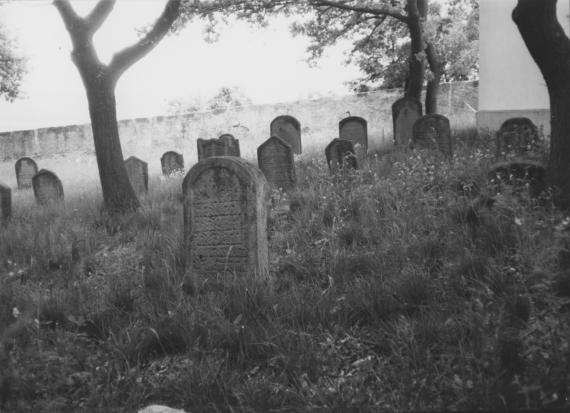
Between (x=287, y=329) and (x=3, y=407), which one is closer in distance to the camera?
(x=3, y=407)

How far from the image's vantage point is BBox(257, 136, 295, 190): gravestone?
8.25 m

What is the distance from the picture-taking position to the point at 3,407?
2631 mm

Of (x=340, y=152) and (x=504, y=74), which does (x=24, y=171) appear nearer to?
(x=340, y=152)

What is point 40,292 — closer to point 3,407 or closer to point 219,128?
point 3,407

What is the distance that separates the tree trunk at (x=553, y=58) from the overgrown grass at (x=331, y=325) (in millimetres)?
613

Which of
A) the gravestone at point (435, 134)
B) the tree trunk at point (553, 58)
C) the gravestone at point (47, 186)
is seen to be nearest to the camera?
the tree trunk at point (553, 58)

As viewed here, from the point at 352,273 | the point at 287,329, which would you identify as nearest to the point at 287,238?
the point at 352,273

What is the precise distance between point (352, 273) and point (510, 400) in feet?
6.34

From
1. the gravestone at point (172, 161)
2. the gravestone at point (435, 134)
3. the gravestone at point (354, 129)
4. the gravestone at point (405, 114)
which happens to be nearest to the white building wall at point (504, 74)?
the gravestone at point (405, 114)

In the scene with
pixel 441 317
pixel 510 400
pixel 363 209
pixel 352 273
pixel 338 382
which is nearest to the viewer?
pixel 510 400

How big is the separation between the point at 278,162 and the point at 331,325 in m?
5.48

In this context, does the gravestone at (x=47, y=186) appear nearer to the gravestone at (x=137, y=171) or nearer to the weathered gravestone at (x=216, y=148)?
the gravestone at (x=137, y=171)

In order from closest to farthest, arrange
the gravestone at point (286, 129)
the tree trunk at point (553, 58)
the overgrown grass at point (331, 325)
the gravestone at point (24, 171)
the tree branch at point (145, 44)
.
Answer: the overgrown grass at point (331, 325) < the tree trunk at point (553, 58) < the tree branch at point (145, 44) < the gravestone at point (286, 129) < the gravestone at point (24, 171)

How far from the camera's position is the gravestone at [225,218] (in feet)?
14.2
